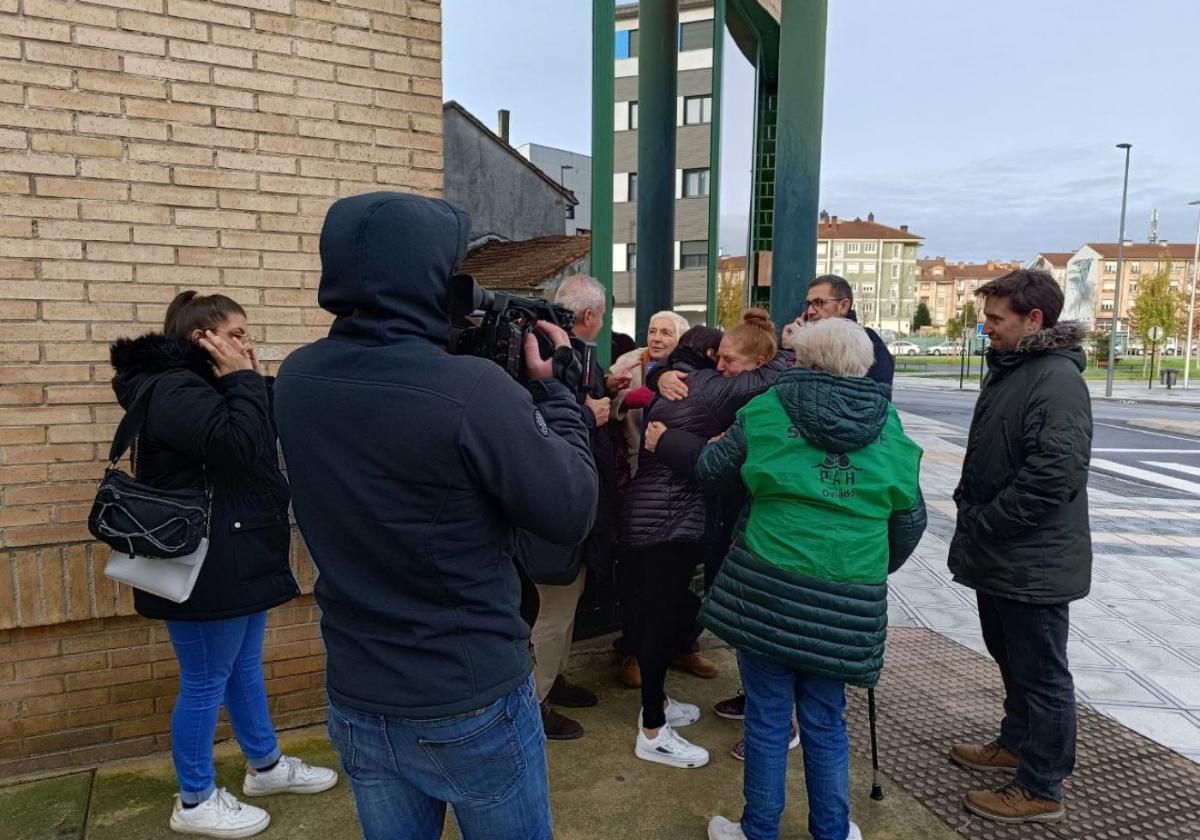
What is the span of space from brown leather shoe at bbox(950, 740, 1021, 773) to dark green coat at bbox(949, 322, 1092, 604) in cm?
77

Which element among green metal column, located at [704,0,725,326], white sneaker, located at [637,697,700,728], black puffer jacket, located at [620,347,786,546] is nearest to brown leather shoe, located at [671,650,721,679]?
white sneaker, located at [637,697,700,728]

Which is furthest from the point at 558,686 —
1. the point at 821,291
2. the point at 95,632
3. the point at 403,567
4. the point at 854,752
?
the point at 403,567

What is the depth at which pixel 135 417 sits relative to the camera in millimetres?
2420

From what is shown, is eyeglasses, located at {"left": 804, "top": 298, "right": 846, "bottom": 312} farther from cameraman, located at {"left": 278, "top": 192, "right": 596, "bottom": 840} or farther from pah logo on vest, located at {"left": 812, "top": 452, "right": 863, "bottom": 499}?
cameraman, located at {"left": 278, "top": 192, "right": 596, "bottom": 840}

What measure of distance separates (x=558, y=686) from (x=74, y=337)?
2547mm

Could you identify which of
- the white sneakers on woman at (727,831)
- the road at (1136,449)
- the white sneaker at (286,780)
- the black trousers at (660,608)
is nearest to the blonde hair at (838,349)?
the black trousers at (660,608)

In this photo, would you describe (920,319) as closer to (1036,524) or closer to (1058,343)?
(1058,343)

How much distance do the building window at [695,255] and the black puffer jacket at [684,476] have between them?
3398 millimetres

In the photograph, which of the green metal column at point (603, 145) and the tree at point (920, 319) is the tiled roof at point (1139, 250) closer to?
the tree at point (920, 319)

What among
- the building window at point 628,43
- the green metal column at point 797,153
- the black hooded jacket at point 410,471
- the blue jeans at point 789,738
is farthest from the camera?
the building window at point 628,43

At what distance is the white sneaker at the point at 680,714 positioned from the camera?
366 cm

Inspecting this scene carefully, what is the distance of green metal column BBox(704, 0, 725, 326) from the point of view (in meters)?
6.20

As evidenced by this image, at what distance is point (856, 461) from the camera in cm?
251

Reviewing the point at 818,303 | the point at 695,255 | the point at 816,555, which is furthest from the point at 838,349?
the point at 695,255
